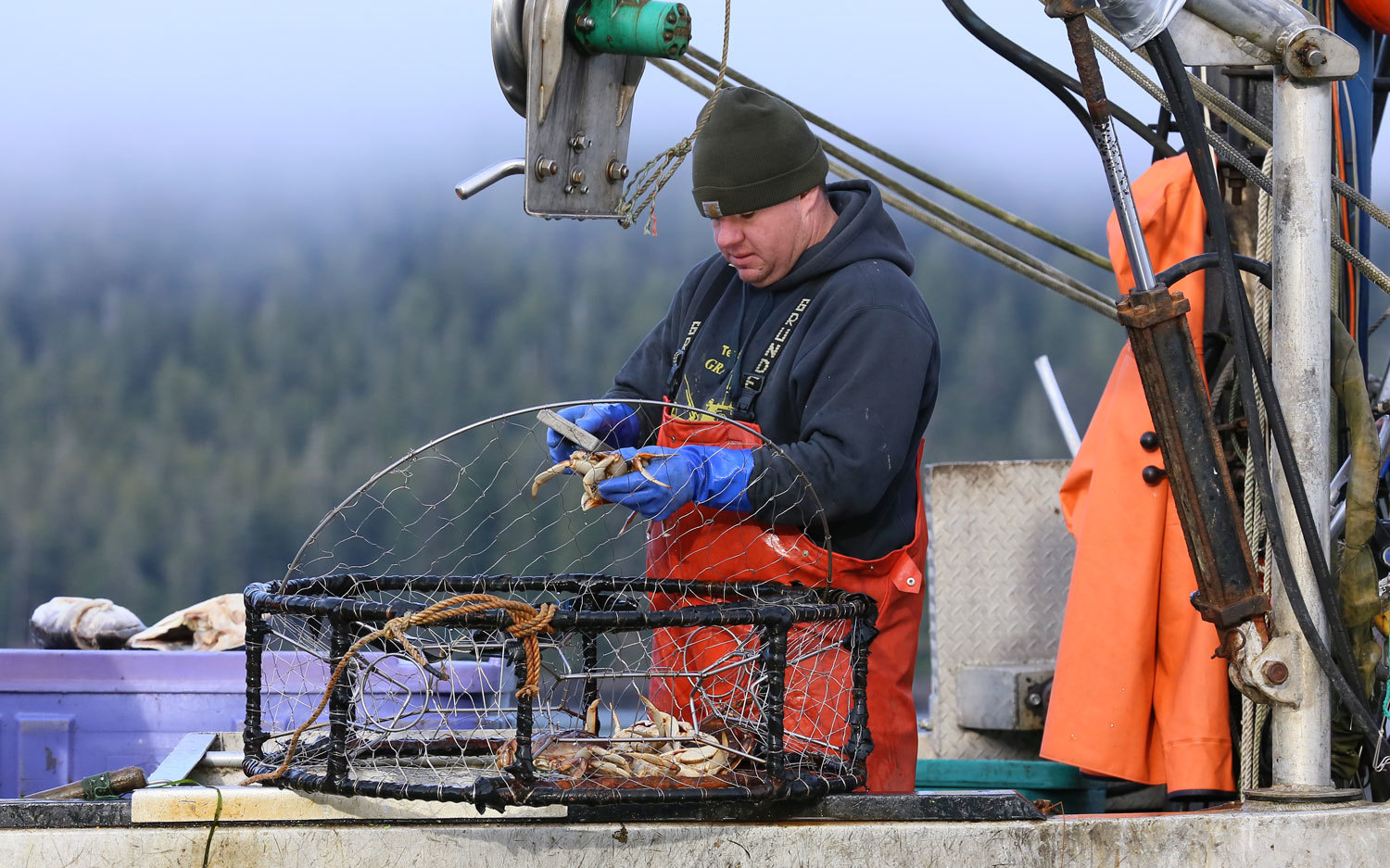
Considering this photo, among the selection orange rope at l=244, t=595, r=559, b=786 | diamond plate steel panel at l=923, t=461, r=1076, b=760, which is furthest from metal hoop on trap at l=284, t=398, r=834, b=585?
diamond plate steel panel at l=923, t=461, r=1076, b=760

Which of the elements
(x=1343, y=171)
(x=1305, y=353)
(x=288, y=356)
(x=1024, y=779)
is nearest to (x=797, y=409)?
(x=1305, y=353)

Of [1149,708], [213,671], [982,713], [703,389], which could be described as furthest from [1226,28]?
[213,671]

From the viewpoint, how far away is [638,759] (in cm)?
182

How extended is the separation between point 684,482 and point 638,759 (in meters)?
0.40

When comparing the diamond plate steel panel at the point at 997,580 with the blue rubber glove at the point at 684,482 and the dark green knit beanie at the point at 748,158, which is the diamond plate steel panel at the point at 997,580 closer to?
the dark green knit beanie at the point at 748,158

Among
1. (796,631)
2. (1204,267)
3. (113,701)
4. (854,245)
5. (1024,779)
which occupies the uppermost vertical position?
(854,245)

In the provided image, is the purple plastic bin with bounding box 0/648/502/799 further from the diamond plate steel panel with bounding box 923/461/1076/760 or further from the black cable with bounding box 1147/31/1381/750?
the black cable with bounding box 1147/31/1381/750

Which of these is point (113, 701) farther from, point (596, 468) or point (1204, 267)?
point (1204, 267)

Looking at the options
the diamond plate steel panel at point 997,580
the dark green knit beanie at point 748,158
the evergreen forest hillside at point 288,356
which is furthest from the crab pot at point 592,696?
the evergreen forest hillside at point 288,356

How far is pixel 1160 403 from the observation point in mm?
1897

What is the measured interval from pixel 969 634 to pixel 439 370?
9209 mm

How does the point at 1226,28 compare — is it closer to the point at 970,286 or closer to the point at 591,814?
the point at 591,814

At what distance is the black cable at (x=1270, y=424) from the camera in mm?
1901

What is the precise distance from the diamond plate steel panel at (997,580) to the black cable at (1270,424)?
1.80 meters
